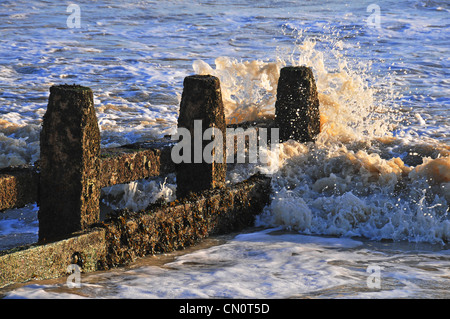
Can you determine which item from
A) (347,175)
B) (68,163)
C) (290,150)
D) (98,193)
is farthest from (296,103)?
(68,163)

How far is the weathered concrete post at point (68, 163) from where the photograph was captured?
4848mm

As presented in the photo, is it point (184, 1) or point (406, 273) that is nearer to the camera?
point (406, 273)

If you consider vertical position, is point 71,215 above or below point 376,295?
above

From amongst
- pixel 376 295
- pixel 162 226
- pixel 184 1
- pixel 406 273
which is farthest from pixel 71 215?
pixel 184 1

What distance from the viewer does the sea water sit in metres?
5.19

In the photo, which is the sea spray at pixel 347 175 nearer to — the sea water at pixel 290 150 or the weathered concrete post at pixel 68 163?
the sea water at pixel 290 150

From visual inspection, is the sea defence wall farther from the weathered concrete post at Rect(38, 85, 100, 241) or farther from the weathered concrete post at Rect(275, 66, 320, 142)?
the weathered concrete post at Rect(275, 66, 320, 142)

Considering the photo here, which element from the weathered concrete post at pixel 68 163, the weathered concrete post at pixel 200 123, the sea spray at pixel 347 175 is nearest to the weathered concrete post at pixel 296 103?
the sea spray at pixel 347 175

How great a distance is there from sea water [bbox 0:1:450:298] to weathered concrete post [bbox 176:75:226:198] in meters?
0.64

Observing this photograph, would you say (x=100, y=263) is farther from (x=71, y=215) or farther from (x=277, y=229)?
(x=277, y=229)

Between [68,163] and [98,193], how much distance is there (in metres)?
0.39

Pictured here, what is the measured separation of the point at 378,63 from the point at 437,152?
8.29 metres

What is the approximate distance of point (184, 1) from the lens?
1086 inches

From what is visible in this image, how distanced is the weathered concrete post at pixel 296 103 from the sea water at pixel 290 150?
9.7 inches
